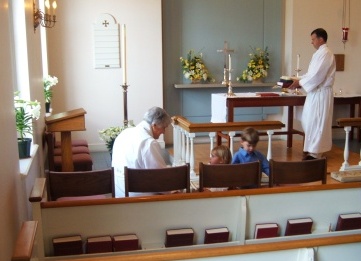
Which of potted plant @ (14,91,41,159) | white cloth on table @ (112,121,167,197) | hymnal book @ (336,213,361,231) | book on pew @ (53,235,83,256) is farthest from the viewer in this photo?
white cloth on table @ (112,121,167,197)

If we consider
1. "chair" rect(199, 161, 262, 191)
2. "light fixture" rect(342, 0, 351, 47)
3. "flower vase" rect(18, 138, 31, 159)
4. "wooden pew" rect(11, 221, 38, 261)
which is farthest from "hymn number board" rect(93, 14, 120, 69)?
"wooden pew" rect(11, 221, 38, 261)

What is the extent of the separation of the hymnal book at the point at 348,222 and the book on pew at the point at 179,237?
3.22 feet

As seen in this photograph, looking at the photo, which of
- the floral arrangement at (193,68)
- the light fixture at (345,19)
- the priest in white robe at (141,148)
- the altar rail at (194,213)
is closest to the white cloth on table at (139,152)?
the priest in white robe at (141,148)

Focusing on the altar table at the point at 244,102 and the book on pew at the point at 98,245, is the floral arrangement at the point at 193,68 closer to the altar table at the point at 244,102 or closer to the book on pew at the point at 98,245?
the altar table at the point at 244,102

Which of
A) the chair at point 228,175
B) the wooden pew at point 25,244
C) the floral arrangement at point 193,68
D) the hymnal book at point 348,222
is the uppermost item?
the floral arrangement at point 193,68

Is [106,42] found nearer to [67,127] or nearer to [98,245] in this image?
[67,127]

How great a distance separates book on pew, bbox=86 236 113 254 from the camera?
8.68 ft

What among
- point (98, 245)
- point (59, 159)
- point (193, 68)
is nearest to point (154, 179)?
point (98, 245)

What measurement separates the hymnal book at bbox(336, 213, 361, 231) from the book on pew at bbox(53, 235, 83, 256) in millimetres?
1616

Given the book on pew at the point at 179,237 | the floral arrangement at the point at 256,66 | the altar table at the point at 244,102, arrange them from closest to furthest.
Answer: the book on pew at the point at 179,237 < the altar table at the point at 244,102 < the floral arrangement at the point at 256,66

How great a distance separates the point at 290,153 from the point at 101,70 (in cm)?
316

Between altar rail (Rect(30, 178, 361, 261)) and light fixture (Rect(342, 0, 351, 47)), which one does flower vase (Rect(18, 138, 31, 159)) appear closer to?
altar rail (Rect(30, 178, 361, 261))

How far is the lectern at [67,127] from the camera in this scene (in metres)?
4.39

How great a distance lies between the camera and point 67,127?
175 inches
